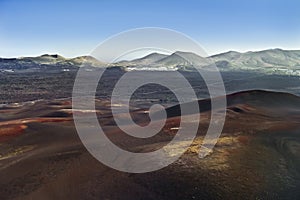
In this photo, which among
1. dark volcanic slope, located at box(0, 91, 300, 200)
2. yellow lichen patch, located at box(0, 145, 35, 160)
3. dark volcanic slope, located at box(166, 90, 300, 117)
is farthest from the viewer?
dark volcanic slope, located at box(166, 90, 300, 117)

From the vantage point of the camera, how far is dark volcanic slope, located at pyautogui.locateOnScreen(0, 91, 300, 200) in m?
12.7

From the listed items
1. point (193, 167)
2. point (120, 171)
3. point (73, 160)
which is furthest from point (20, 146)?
point (193, 167)

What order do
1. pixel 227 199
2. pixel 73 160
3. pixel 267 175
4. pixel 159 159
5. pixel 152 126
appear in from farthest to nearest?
pixel 152 126, pixel 73 160, pixel 159 159, pixel 267 175, pixel 227 199

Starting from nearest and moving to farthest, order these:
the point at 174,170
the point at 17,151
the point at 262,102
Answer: the point at 174,170 < the point at 17,151 < the point at 262,102

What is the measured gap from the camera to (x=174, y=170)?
14055 millimetres

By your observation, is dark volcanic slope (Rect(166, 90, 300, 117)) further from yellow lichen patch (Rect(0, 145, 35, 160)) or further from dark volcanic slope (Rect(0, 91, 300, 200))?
yellow lichen patch (Rect(0, 145, 35, 160))

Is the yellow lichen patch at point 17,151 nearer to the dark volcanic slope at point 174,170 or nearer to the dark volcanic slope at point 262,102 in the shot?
the dark volcanic slope at point 174,170

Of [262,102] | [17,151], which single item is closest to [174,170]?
[17,151]

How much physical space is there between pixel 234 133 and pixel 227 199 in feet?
24.0

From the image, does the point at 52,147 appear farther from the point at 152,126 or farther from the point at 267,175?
the point at 267,175

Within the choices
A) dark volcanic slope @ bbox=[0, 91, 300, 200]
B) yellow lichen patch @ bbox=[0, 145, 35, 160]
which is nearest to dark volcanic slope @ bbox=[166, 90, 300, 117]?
dark volcanic slope @ bbox=[0, 91, 300, 200]

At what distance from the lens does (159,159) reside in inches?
602

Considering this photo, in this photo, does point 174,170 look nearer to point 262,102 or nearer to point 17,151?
point 17,151

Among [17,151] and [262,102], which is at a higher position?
Result: [262,102]
